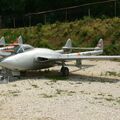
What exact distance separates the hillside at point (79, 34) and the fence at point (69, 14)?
5.07 m

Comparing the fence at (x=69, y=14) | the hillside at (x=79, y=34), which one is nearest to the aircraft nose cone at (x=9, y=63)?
the hillside at (x=79, y=34)

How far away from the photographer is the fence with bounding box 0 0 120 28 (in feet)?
139

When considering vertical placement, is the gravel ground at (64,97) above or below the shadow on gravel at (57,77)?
below

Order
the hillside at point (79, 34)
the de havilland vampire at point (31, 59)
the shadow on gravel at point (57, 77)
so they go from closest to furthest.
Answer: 1. the shadow on gravel at point (57, 77)
2. the de havilland vampire at point (31, 59)
3. the hillside at point (79, 34)

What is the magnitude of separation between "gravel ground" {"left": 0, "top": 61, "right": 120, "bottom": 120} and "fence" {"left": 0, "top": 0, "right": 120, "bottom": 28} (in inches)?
853

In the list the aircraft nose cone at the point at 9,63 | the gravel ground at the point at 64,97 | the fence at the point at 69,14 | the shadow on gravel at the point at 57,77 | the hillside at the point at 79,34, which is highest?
the fence at the point at 69,14

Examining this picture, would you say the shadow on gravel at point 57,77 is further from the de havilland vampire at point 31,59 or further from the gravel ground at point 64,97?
the de havilland vampire at point 31,59

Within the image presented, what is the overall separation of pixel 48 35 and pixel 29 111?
2333cm

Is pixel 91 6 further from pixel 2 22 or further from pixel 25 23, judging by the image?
pixel 2 22

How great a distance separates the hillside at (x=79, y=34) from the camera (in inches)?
1261

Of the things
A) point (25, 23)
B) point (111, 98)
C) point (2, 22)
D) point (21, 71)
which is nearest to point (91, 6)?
point (25, 23)

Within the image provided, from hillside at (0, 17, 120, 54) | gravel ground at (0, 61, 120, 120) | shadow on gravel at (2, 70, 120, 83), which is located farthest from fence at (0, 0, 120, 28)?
gravel ground at (0, 61, 120, 120)

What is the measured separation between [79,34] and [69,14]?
988 centimetres

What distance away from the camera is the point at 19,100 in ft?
→ 47.8
